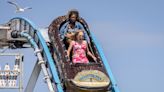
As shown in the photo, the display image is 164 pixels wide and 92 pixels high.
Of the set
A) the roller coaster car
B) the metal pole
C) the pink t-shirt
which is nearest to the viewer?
the roller coaster car

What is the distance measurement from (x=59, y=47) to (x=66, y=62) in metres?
0.68

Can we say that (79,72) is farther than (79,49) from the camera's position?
No

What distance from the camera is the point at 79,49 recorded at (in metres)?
15.6

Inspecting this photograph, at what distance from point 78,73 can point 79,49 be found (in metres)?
1.12

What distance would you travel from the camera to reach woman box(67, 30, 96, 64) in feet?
50.7

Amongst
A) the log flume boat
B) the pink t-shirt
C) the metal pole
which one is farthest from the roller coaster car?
the metal pole

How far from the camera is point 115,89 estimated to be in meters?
14.9

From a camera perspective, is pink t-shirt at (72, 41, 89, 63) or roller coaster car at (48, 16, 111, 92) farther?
pink t-shirt at (72, 41, 89, 63)

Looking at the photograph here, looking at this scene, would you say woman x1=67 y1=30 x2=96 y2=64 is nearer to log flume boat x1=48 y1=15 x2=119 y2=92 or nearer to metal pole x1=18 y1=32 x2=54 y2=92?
log flume boat x1=48 y1=15 x2=119 y2=92

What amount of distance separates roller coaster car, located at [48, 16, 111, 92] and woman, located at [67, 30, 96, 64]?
0.62 ft

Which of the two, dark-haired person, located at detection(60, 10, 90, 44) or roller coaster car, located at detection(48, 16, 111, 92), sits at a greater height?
dark-haired person, located at detection(60, 10, 90, 44)

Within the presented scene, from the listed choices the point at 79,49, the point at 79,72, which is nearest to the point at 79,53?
the point at 79,49

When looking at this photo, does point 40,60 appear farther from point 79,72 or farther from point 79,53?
point 79,72

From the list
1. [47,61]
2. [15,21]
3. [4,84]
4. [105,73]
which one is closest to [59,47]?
[47,61]
